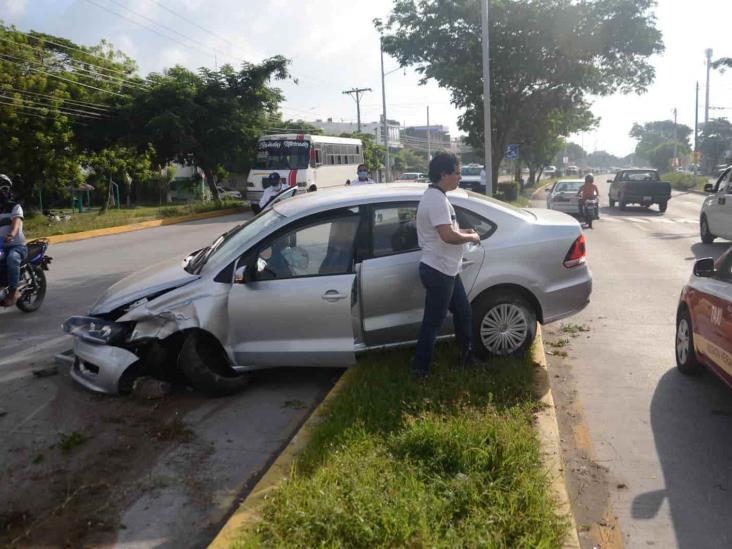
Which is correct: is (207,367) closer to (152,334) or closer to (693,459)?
(152,334)

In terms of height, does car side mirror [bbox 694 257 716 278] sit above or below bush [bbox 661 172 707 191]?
above

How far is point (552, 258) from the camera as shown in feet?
19.9

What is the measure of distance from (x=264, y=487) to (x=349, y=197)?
2.72m

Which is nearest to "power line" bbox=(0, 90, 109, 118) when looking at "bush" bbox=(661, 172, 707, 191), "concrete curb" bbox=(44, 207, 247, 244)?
"concrete curb" bbox=(44, 207, 247, 244)

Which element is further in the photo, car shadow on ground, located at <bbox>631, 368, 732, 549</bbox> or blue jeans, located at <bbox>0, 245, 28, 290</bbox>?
blue jeans, located at <bbox>0, 245, 28, 290</bbox>

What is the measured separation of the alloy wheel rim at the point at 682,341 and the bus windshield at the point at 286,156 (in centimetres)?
2532

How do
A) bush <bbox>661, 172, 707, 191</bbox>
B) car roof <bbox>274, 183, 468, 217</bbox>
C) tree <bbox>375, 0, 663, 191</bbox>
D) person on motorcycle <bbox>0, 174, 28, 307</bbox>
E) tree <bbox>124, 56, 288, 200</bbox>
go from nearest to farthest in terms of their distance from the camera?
car roof <bbox>274, 183, 468, 217</bbox>, person on motorcycle <bbox>0, 174, 28, 307</bbox>, tree <bbox>375, 0, 663, 191</bbox>, tree <bbox>124, 56, 288, 200</bbox>, bush <bbox>661, 172, 707, 191</bbox>

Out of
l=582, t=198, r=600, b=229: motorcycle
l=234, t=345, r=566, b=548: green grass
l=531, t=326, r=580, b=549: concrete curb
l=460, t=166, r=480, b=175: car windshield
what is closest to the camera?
l=234, t=345, r=566, b=548: green grass

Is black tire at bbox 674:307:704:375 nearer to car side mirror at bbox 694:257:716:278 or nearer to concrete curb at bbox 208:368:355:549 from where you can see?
car side mirror at bbox 694:257:716:278

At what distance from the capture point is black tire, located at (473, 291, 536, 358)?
5.96m

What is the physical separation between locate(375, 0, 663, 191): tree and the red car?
22.5 m

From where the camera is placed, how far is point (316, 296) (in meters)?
5.47

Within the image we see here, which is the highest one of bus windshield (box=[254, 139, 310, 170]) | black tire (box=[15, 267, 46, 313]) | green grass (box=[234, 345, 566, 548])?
bus windshield (box=[254, 139, 310, 170])

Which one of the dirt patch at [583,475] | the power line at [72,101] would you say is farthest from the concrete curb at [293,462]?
the power line at [72,101]
